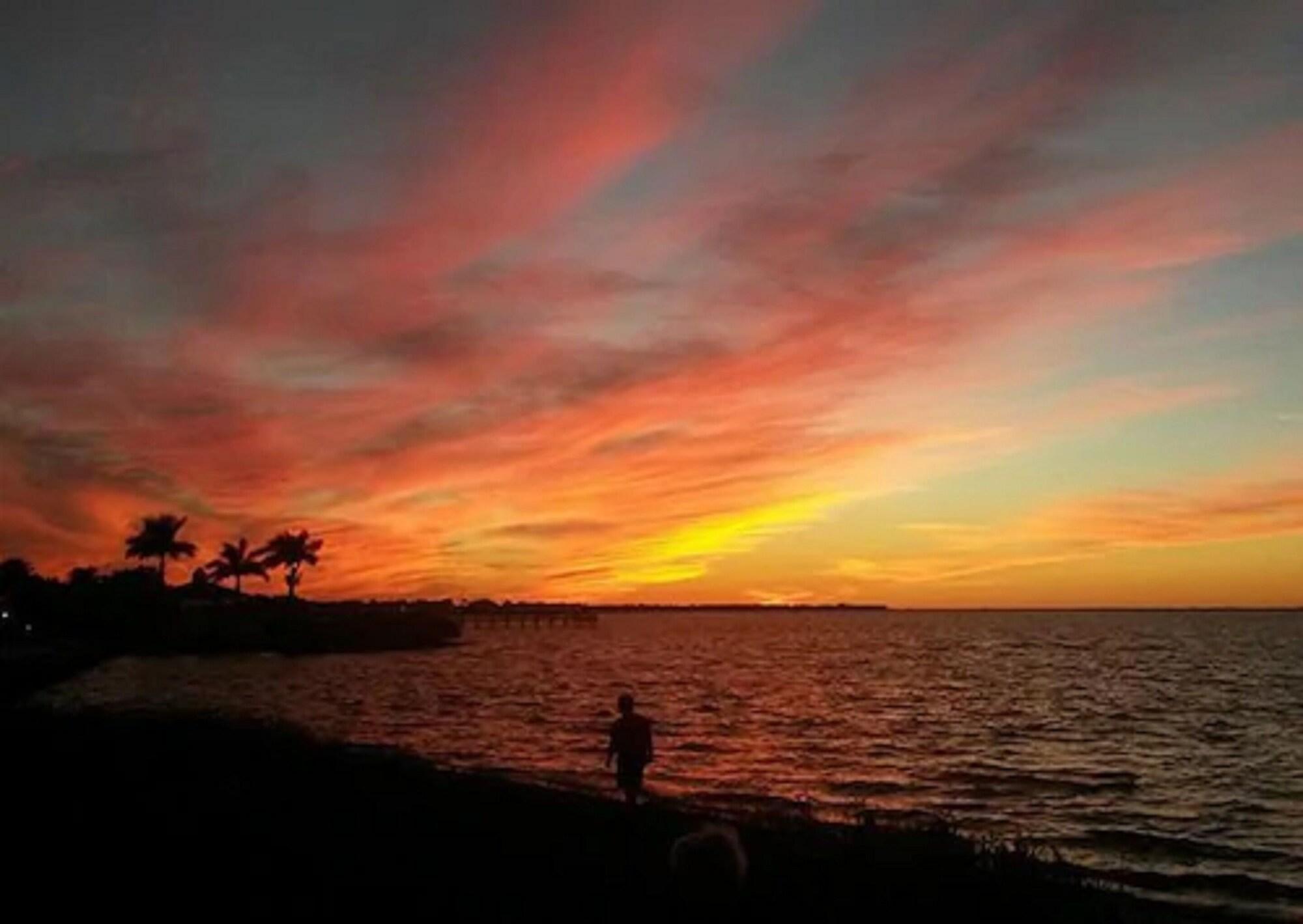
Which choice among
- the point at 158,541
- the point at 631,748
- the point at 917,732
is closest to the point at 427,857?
the point at 631,748

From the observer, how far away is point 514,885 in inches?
593

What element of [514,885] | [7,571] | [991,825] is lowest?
[991,825]

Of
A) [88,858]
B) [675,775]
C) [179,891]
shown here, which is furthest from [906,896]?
[675,775]

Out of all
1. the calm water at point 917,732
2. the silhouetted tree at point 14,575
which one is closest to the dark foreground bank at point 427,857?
the calm water at point 917,732

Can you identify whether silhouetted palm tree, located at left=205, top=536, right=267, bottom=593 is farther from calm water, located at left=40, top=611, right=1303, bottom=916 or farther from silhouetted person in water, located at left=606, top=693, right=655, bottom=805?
silhouetted person in water, located at left=606, top=693, right=655, bottom=805

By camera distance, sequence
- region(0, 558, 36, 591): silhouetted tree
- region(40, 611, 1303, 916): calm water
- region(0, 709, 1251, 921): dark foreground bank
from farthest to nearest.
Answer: region(0, 558, 36, 591): silhouetted tree → region(40, 611, 1303, 916): calm water → region(0, 709, 1251, 921): dark foreground bank

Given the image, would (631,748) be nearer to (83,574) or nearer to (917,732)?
(917,732)

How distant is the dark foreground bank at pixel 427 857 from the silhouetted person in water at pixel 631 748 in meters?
0.60

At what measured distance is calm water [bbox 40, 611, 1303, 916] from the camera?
30.7 m

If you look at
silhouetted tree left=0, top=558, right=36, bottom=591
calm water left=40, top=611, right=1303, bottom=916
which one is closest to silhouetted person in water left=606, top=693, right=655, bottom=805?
calm water left=40, top=611, right=1303, bottom=916

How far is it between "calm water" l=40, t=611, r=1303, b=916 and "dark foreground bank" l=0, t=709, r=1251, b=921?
29.7 ft

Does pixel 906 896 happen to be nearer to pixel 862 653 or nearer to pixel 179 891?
pixel 179 891

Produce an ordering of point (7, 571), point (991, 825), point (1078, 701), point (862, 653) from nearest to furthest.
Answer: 1. point (991, 825)
2. point (1078, 701)
3. point (7, 571)
4. point (862, 653)

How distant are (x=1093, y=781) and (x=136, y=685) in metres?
60.5
